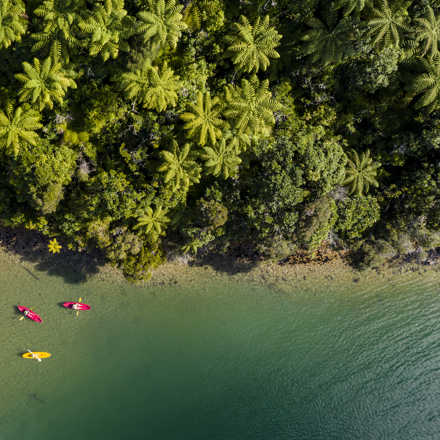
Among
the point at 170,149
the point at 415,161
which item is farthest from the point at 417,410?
the point at 170,149

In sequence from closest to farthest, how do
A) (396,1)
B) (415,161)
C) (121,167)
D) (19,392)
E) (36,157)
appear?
(396,1) → (36,157) → (121,167) → (415,161) → (19,392)

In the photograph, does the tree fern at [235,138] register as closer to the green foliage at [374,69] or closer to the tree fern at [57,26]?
the green foliage at [374,69]

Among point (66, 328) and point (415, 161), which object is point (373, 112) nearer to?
point (415, 161)

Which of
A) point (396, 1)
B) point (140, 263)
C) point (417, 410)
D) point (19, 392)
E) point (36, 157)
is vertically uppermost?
point (396, 1)

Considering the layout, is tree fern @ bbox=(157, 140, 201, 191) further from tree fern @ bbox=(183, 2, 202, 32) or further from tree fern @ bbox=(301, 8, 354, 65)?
tree fern @ bbox=(301, 8, 354, 65)

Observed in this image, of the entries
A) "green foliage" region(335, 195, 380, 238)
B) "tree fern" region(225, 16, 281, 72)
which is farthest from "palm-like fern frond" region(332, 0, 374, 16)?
"green foliage" region(335, 195, 380, 238)

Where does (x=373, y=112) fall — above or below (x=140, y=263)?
above
